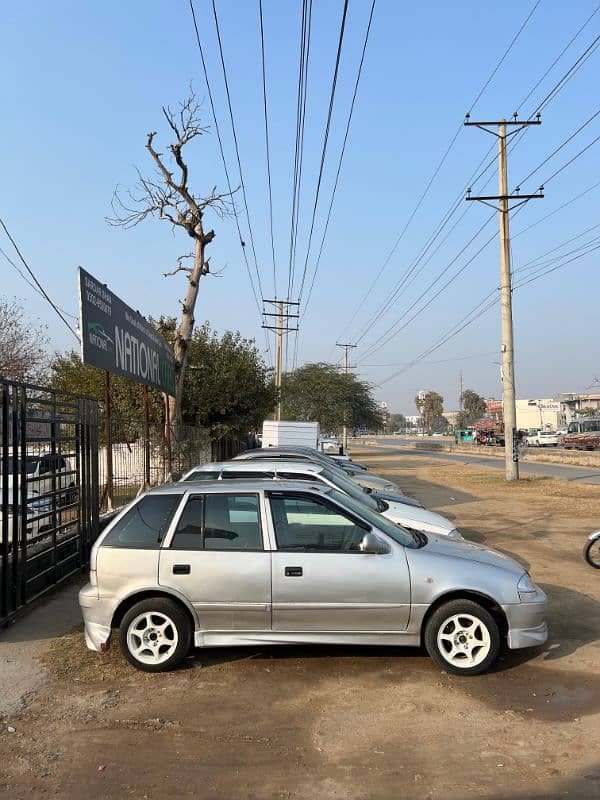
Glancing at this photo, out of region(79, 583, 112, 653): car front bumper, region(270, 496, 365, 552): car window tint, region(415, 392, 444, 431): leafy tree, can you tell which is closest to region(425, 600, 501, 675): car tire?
region(270, 496, 365, 552): car window tint

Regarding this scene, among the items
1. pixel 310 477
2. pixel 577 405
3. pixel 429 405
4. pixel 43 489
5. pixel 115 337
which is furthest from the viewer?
pixel 429 405

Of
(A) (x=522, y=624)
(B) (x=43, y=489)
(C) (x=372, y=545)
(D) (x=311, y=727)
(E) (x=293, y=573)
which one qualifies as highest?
(B) (x=43, y=489)

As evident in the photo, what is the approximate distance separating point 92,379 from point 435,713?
21.9 metres

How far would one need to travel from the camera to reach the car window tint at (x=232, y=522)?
18.5 feet

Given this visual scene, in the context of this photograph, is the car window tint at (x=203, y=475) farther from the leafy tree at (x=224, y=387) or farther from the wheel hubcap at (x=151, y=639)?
the leafy tree at (x=224, y=387)

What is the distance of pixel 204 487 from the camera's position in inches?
234

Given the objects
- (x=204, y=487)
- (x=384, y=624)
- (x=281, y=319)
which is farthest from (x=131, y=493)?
(x=281, y=319)

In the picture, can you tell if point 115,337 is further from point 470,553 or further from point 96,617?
point 470,553

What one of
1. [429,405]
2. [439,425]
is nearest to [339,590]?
[429,405]

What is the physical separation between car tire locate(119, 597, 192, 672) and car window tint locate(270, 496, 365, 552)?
1006 millimetres

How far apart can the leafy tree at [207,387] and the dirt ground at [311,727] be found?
17786mm

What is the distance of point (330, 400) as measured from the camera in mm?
61688

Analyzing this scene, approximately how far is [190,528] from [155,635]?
89 centimetres

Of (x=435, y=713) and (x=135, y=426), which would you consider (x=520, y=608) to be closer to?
(x=435, y=713)
